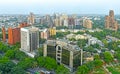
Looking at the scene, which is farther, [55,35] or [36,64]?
[55,35]

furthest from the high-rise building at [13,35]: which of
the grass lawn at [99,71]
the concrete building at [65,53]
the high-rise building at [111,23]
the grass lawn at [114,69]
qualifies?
the high-rise building at [111,23]

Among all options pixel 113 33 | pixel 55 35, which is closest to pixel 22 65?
pixel 55 35

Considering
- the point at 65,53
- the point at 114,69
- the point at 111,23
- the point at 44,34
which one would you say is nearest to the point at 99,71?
the point at 114,69

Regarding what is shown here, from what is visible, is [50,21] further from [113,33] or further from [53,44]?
[53,44]

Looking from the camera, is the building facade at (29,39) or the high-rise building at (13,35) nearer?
the building facade at (29,39)

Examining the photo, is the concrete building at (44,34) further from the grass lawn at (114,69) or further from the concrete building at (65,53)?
the grass lawn at (114,69)

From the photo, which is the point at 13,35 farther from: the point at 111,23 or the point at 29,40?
the point at 111,23
